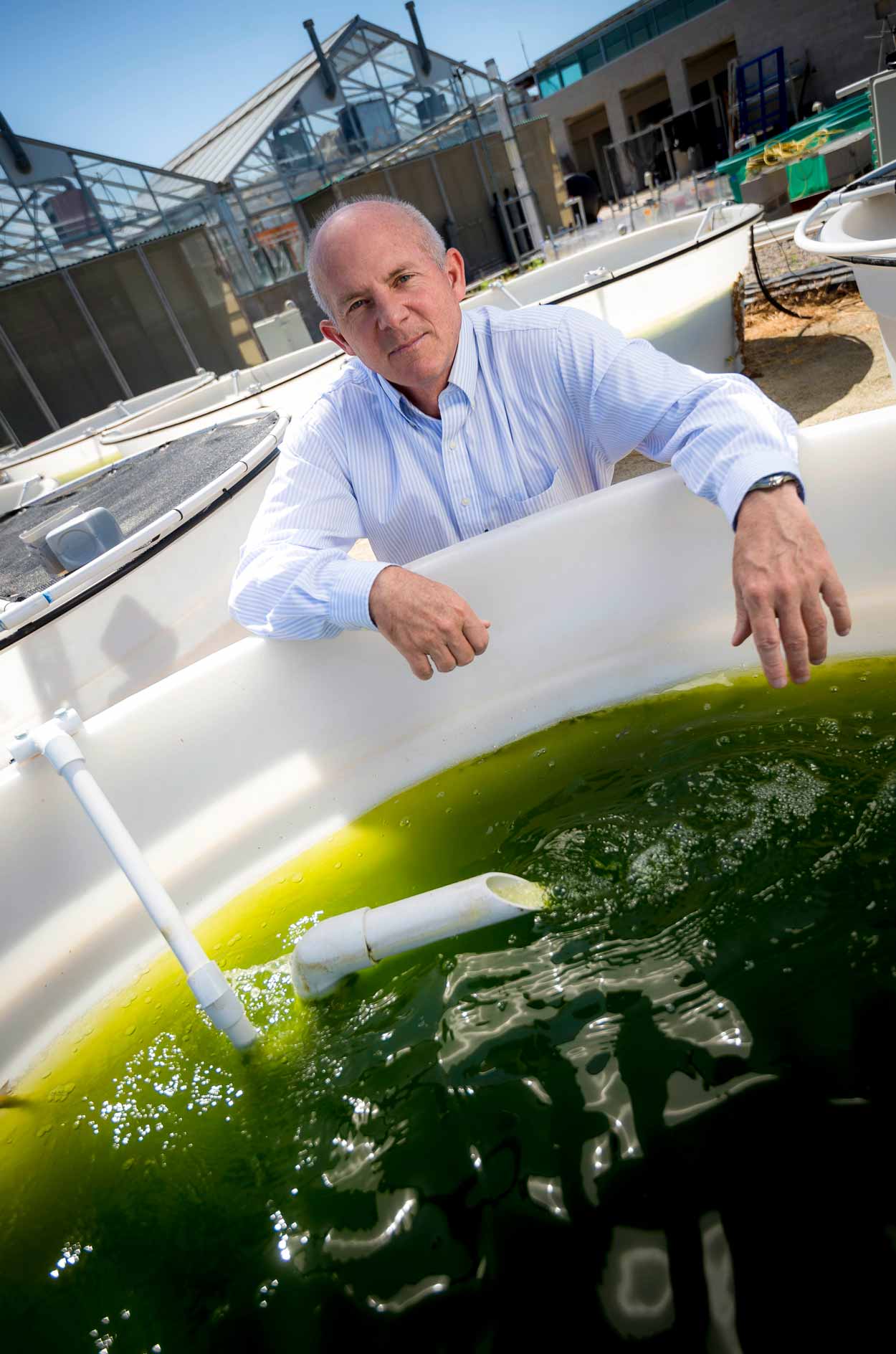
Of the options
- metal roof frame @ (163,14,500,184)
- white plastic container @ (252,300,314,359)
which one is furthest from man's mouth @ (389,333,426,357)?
metal roof frame @ (163,14,500,184)

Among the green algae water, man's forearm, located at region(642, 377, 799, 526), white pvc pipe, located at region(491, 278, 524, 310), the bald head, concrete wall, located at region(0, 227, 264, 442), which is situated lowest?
the green algae water

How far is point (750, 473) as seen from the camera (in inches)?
44.8

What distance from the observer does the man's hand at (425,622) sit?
1240mm

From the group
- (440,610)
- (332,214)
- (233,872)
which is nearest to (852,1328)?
(440,610)

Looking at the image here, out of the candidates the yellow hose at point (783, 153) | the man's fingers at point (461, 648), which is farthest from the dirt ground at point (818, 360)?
the yellow hose at point (783, 153)

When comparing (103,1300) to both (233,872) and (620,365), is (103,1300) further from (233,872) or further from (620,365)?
(620,365)

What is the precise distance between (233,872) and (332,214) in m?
1.30

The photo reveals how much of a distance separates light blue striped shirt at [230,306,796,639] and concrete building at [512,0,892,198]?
1269cm

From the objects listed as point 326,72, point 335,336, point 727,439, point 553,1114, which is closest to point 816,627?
point 727,439

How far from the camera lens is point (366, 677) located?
63.3 inches

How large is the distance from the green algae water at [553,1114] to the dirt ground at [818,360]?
2062mm

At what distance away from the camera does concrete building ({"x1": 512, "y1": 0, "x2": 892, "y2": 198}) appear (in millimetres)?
12891

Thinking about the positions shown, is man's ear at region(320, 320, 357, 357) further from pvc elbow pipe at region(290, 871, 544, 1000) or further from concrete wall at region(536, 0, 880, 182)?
concrete wall at region(536, 0, 880, 182)

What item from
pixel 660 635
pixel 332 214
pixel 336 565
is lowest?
pixel 660 635
